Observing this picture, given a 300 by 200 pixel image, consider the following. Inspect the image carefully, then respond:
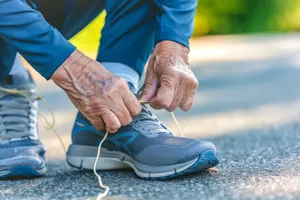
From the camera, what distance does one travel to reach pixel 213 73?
16.5 feet

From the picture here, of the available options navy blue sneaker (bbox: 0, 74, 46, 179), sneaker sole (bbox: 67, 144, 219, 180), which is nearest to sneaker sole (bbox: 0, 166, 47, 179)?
navy blue sneaker (bbox: 0, 74, 46, 179)

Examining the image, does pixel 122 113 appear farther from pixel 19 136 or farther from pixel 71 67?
pixel 19 136

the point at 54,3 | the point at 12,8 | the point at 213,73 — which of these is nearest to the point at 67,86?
the point at 12,8

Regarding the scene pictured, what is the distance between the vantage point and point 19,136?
1.44 m

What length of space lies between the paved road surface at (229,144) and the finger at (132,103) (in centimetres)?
15

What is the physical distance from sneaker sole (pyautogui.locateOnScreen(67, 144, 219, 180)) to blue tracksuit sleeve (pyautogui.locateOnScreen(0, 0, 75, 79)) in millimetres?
265

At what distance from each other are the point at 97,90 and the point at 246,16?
833 cm

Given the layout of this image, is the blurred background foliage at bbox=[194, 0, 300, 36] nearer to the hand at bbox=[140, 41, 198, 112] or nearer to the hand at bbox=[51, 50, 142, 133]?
the hand at bbox=[140, 41, 198, 112]

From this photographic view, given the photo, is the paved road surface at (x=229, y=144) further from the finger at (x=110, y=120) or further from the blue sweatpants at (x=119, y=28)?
the blue sweatpants at (x=119, y=28)

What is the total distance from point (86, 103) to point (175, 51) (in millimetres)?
233

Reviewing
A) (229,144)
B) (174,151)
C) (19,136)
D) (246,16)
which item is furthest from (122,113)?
(246,16)

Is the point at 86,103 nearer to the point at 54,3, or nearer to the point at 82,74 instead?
the point at 82,74

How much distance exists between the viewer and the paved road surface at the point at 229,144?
1.12 m

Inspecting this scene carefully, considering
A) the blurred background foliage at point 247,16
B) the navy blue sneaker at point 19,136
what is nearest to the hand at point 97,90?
the navy blue sneaker at point 19,136
